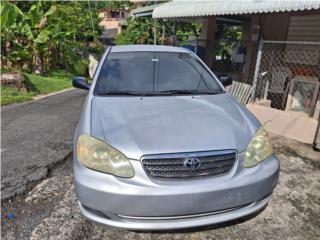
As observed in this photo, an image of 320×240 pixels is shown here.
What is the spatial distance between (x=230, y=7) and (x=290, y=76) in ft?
9.04

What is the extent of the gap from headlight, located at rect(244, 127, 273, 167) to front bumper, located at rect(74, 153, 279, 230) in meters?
0.07

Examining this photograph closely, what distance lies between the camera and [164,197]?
207 cm

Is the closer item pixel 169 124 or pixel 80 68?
pixel 169 124

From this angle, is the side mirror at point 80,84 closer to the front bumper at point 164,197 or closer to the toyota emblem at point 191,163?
the front bumper at point 164,197

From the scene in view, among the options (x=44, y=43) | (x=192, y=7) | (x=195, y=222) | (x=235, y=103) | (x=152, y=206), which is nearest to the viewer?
(x=152, y=206)

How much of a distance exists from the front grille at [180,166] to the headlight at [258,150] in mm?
291

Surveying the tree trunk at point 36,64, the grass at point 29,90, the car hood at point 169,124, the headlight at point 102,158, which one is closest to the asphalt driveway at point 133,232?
the headlight at point 102,158

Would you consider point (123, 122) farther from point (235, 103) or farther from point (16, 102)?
point (16, 102)

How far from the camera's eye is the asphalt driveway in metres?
2.59

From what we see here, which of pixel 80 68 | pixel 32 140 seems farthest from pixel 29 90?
pixel 80 68

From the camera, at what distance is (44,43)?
12.6 m

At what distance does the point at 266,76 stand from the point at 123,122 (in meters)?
6.14

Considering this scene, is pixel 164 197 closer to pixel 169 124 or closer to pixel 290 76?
pixel 169 124

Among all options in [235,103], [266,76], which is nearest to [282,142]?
[235,103]
